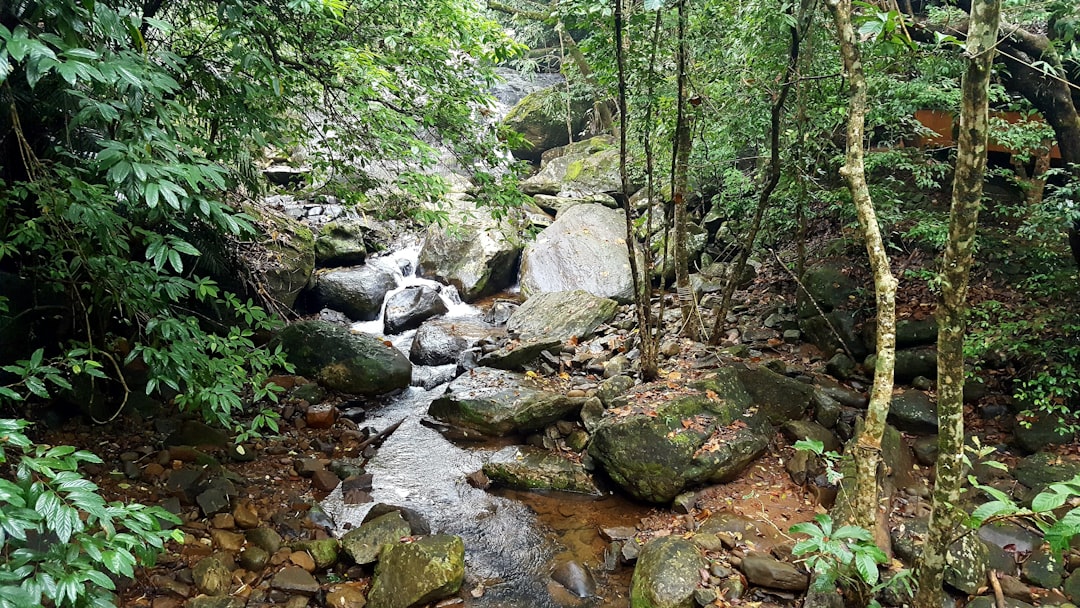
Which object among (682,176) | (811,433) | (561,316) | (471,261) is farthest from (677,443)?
(471,261)

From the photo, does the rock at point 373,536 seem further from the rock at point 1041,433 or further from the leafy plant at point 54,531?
the rock at point 1041,433

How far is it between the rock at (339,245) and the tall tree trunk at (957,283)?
36.3ft

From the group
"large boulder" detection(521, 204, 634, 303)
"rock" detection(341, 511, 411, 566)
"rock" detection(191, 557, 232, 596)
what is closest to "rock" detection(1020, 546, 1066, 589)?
"rock" detection(341, 511, 411, 566)

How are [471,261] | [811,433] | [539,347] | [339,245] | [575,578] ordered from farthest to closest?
[471,261] → [339,245] → [539,347] → [811,433] → [575,578]

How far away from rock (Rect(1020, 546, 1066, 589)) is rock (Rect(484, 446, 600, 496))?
3472 millimetres

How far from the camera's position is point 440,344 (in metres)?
9.34

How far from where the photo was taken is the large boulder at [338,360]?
7.70 meters

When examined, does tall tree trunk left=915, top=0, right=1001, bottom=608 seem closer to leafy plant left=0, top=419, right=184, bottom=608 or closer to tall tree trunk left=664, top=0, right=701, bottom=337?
tall tree trunk left=664, top=0, right=701, bottom=337

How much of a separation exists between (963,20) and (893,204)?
2512mm

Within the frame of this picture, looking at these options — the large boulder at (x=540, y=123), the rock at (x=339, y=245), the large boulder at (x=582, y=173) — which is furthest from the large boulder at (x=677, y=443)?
the large boulder at (x=540, y=123)

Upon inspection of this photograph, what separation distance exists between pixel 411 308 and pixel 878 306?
8.66 metres

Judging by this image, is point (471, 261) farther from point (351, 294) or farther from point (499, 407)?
point (499, 407)

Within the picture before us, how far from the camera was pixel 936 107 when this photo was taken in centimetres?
612

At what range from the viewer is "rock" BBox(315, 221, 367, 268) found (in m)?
11.9
